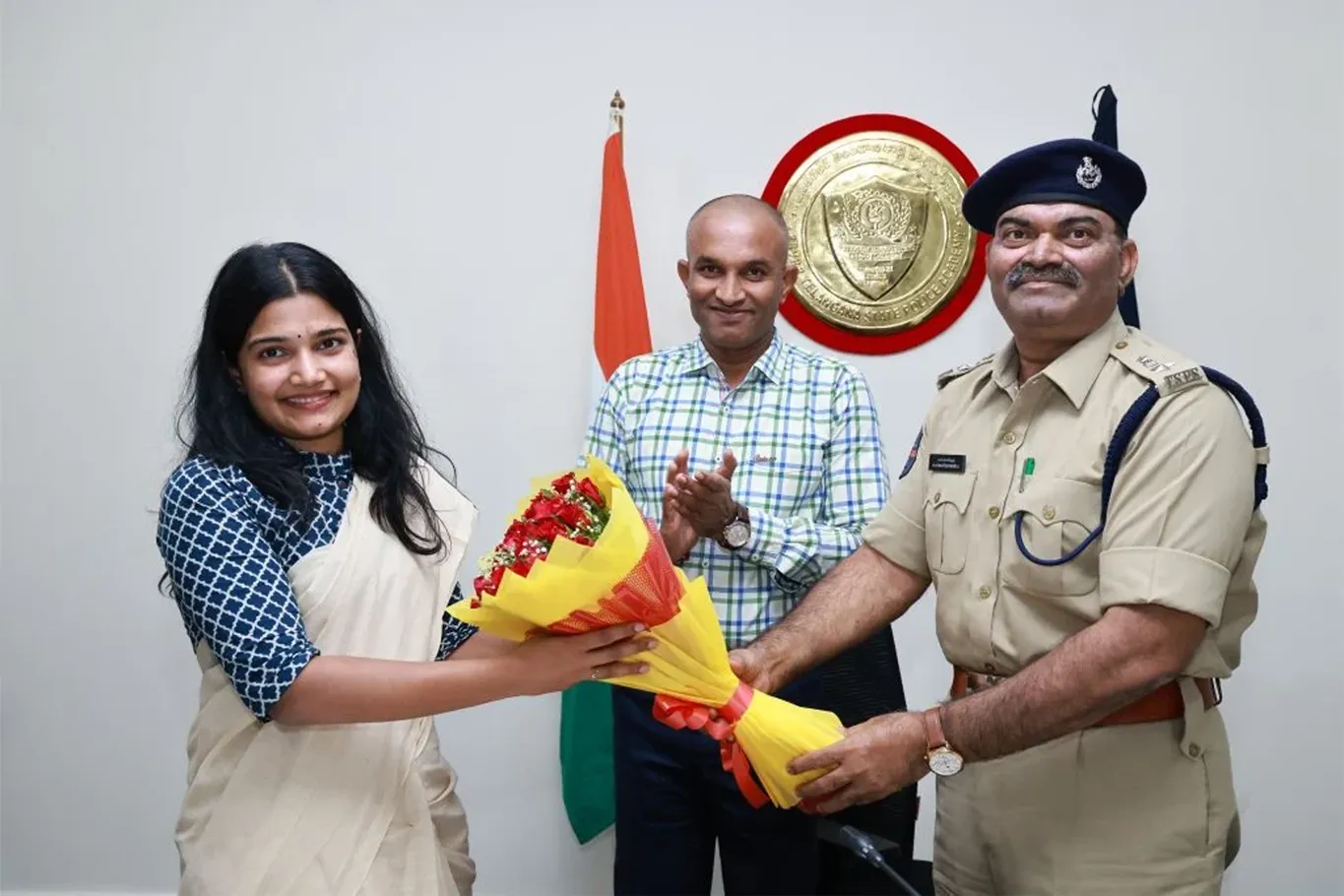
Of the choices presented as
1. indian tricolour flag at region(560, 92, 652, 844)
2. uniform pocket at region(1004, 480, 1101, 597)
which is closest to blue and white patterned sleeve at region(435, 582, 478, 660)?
uniform pocket at region(1004, 480, 1101, 597)

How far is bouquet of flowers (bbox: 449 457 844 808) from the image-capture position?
1.35 m

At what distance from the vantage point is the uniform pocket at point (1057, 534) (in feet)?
5.07

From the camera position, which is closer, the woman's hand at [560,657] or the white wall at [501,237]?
the woman's hand at [560,657]

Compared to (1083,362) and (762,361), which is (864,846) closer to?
(1083,362)

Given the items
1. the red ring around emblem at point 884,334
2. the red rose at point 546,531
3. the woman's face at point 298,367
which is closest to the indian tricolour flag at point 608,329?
the red ring around emblem at point 884,334

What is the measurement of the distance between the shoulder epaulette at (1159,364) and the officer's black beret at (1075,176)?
18 centimetres

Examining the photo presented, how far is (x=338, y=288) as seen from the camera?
1.65 meters

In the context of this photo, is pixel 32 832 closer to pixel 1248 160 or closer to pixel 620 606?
pixel 620 606

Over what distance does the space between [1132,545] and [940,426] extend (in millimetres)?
459

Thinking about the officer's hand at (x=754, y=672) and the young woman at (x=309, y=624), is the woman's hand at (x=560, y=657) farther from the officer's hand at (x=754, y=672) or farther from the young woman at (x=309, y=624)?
the officer's hand at (x=754, y=672)

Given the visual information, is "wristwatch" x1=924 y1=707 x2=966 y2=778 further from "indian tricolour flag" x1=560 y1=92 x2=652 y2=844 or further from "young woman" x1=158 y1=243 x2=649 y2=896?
"indian tricolour flag" x1=560 y1=92 x2=652 y2=844

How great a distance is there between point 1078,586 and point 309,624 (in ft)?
3.63

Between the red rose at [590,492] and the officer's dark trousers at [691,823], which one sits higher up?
the red rose at [590,492]

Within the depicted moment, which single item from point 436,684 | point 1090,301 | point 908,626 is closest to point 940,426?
point 1090,301
